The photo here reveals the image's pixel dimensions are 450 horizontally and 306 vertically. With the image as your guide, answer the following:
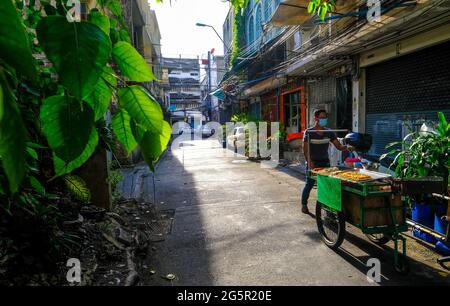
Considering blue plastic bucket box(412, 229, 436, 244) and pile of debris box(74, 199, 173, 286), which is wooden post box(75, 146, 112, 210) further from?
blue plastic bucket box(412, 229, 436, 244)

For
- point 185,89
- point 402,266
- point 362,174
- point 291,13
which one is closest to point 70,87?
point 362,174

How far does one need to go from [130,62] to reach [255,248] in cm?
421

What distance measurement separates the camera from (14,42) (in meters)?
0.35

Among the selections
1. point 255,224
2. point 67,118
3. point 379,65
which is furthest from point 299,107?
point 67,118

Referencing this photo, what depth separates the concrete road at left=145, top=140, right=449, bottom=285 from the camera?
3611 mm

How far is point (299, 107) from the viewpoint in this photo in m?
14.1

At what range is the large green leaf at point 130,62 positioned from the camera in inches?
21.3

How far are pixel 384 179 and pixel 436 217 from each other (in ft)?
3.57

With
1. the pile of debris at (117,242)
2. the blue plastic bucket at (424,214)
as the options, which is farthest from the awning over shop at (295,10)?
the pile of debris at (117,242)

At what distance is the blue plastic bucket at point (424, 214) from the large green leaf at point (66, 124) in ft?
15.9

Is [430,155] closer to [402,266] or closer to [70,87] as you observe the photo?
[402,266]

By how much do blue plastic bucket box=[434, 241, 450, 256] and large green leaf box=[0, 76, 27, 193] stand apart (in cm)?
457

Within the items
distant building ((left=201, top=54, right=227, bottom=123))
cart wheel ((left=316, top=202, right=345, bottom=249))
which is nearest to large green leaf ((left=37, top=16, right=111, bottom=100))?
cart wheel ((left=316, top=202, right=345, bottom=249))

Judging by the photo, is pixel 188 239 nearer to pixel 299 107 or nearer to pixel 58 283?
pixel 58 283
